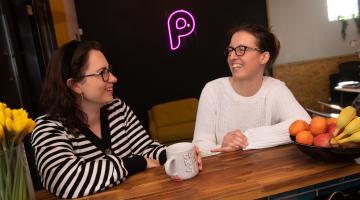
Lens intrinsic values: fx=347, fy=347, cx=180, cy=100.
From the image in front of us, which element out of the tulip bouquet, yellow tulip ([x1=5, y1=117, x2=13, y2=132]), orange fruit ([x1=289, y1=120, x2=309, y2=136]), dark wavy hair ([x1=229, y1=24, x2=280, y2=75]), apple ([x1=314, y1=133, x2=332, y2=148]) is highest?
dark wavy hair ([x1=229, y1=24, x2=280, y2=75])

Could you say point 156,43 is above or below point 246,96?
above

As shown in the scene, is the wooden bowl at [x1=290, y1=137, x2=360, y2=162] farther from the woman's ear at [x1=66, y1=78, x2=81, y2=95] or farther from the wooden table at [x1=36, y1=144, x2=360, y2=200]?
the woman's ear at [x1=66, y1=78, x2=81, y2=95]

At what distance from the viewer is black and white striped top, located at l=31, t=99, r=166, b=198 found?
1232 millimetres

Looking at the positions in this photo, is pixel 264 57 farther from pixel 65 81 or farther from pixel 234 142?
pixel 65 81

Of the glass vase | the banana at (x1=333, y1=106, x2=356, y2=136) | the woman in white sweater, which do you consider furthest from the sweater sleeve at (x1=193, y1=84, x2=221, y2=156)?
the glass vase

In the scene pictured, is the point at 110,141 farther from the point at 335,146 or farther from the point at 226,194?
Result: the point at 335,146

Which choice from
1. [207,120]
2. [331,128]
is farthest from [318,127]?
[207,120]

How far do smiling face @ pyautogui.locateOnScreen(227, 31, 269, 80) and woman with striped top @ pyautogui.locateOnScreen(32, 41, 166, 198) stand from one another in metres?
0.61

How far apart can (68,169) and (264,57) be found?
4.05ft

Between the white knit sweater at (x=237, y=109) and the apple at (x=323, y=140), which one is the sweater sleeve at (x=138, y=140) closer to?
the white knit sweater at (x=237, y=109)

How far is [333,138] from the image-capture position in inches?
45.9

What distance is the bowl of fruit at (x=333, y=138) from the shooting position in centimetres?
115


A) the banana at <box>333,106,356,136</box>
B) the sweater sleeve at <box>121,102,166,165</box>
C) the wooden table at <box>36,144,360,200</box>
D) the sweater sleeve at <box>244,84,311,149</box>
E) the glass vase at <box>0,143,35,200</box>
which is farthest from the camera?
the sweater sleeve at <box>121,102,166,165</box>

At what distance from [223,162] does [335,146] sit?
0.41 metres
